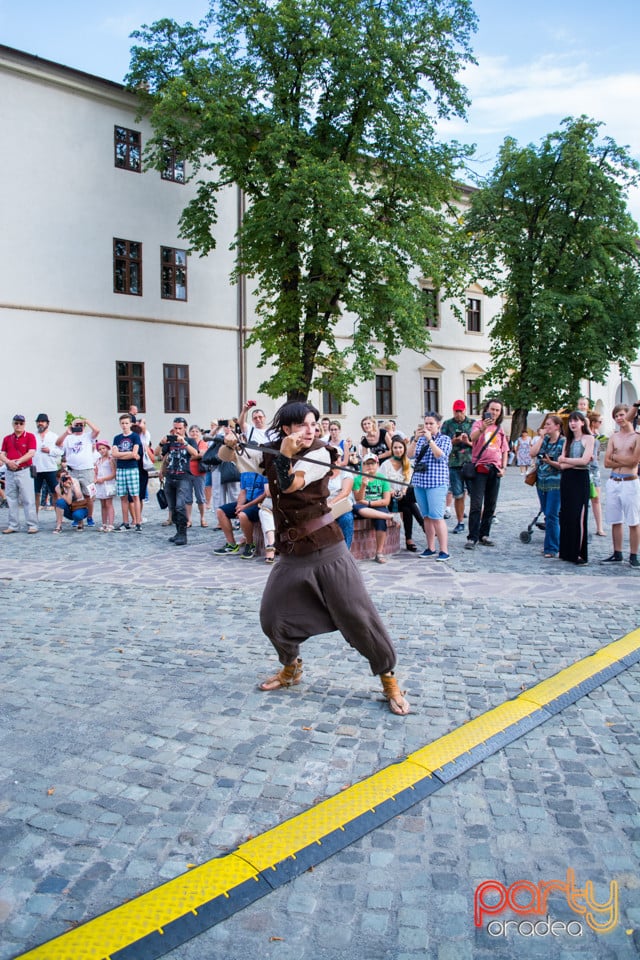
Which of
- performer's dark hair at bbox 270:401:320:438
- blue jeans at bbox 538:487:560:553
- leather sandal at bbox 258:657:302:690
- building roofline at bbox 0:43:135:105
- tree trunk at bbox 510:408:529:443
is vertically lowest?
leather sandal at bbox 258:657:302:690

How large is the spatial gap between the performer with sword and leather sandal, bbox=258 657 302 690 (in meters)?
0.38

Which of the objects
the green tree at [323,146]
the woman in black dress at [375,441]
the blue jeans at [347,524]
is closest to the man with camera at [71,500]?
the woman in black dress at [375,441]

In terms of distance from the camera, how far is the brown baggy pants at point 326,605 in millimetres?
4551

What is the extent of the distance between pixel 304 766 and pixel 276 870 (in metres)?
0.89

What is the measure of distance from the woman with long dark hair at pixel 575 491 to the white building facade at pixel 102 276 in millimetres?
18079

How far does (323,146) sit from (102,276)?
30.2 feet

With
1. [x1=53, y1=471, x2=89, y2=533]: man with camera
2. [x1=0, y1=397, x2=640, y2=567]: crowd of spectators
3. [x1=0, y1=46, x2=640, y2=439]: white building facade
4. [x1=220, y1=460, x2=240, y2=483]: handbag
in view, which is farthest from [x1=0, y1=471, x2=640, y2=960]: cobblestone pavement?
[x1=0, y1=46, x2=640, y2=439]: white building facade

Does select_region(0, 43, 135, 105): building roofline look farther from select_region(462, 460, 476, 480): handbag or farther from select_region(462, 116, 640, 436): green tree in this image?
select_region(462, 460, 476, 480): handbag

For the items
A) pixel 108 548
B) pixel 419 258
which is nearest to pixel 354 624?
pixel 108 548

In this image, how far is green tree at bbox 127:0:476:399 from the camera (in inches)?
945

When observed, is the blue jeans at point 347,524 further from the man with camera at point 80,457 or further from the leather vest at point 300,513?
the man with camera at point 80,457

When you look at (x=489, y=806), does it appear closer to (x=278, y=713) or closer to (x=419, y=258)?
(x=278, y=713)

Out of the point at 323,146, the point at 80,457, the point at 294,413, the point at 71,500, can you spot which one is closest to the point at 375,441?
the point at 80,457

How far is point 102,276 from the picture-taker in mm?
27891
